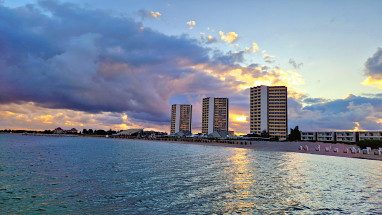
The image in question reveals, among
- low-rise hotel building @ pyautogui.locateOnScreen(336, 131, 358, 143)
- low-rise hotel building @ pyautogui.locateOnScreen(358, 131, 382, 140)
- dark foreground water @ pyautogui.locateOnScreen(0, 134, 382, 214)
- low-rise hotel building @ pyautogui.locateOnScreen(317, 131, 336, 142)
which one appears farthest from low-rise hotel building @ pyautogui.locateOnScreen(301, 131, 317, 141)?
dark foreground water @ pyautogui.locateOnScreen(0, 134, 382, 214)

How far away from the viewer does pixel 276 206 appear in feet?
49.5

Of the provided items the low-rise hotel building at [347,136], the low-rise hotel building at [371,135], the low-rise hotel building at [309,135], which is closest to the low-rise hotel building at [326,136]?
the low-rise hotel building at [347,136]

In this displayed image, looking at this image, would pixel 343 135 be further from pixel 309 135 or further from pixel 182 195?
pixel 182 195

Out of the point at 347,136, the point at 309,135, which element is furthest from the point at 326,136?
the point at 309,135

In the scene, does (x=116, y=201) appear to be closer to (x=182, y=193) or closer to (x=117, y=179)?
(x=182, y=193)

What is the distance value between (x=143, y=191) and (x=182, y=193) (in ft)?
10.6

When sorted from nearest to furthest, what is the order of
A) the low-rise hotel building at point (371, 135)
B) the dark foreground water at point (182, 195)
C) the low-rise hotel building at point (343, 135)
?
the dark foreground water at point (182, 195)
the low-rise hotel building at point (371, 135)
the low-rise hotel building at point (343, 135)

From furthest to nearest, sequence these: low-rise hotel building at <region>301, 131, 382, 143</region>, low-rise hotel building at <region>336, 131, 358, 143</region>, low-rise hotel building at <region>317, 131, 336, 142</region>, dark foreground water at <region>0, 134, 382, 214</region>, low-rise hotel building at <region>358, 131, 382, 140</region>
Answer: low-rise hotel building at <region>317, 131, 336, 142</region>, low-rise hotel building at <region>336, 131, 358, 143</region>, low-rise hotel building at <region>301, 131, 382, 143</region>, low-rise hotel building at <region>358, 131, 382, 140</region>, dark foreground water at <region>0, 134, 382, 214</region>

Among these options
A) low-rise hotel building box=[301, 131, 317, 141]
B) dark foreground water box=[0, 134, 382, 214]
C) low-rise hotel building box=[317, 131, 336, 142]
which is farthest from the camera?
low-rise hotel building box=[301, 131, 317, 141]

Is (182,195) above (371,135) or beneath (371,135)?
beneath

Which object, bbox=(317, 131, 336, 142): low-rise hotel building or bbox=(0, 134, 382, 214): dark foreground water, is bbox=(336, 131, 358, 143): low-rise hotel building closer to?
bbox=(317, 131, 336, 142): low-rise hotel building

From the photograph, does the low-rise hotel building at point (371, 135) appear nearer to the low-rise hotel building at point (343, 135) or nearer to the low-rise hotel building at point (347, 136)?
the low-rise hotel building at point (343, 135)

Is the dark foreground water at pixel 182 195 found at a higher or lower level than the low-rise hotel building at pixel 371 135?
lower

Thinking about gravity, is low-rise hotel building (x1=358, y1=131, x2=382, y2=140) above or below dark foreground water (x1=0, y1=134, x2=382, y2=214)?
above
